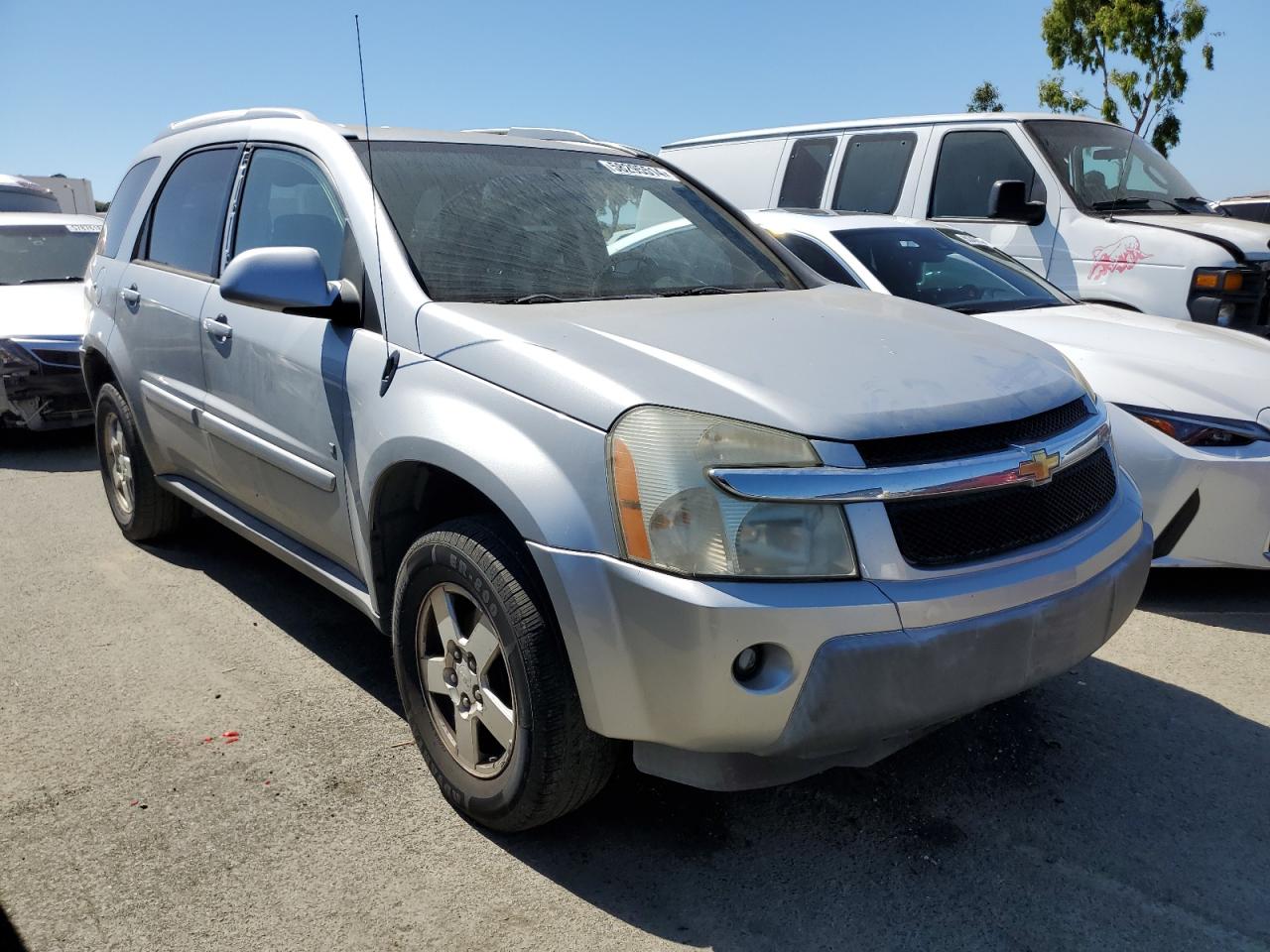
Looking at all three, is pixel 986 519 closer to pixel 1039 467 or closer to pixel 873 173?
pixel 1039 467

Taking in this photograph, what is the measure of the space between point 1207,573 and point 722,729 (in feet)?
11.5

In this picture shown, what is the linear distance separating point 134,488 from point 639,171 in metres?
2.76

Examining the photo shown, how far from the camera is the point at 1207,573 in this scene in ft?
15.9

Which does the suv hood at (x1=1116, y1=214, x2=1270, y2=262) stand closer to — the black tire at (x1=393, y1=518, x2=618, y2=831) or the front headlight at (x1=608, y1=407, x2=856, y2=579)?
the front headlight at (x1=608, y1=407, x2=856, y2=579)

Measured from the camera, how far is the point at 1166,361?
14.8 feet

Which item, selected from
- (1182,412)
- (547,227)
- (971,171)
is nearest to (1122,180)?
(971,171)

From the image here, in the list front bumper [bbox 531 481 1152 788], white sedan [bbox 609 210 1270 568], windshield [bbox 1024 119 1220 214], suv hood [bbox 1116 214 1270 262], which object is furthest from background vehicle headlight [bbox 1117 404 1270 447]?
windshield [bbox 1024 119 1220 214]

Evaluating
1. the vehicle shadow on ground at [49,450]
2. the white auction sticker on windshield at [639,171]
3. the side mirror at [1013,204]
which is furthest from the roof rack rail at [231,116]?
the side mirror at [1013,204]

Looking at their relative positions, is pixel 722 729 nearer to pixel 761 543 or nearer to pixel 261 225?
pixel 761 543

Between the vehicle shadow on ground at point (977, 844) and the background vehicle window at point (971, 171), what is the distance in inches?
192

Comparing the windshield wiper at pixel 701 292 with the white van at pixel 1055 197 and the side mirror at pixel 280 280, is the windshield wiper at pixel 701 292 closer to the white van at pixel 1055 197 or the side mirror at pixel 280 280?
the side mirror at pixel 280 280

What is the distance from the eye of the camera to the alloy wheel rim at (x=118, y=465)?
16.4 ft

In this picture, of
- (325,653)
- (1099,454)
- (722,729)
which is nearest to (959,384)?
(1099,454)

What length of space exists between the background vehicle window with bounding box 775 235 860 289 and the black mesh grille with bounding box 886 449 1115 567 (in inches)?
114
